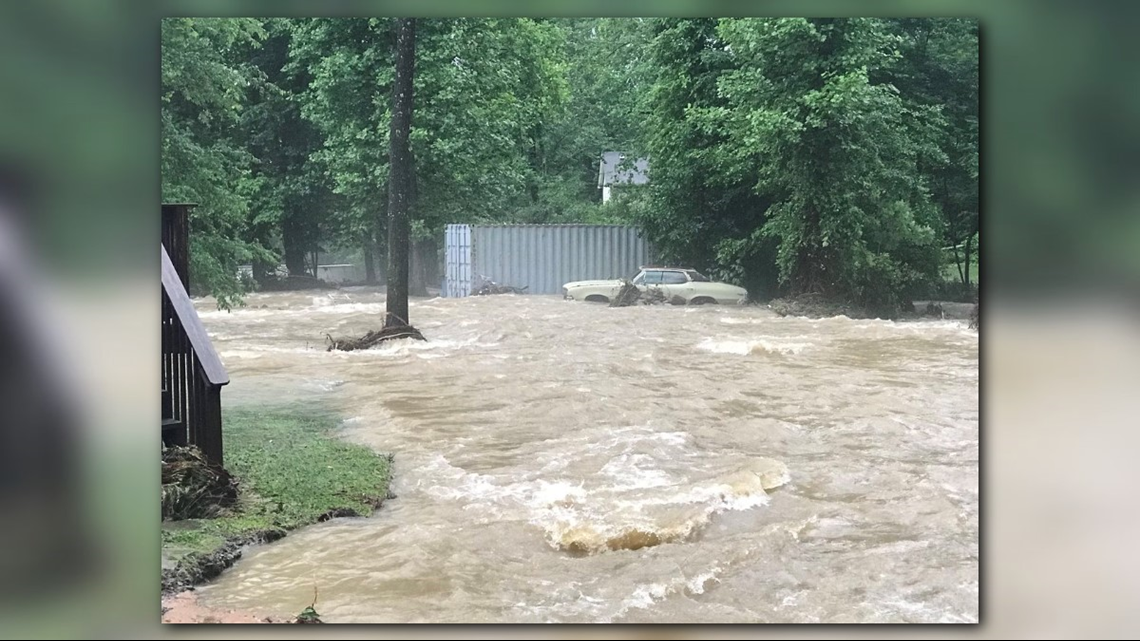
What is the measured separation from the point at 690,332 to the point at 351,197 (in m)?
1.30

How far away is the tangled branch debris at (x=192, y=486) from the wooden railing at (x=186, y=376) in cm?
4

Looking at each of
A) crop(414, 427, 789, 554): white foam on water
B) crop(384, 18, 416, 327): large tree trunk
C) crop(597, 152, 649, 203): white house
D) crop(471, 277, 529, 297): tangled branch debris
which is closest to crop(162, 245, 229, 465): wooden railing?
crop(384, 18, 416, 327): large tree trunk

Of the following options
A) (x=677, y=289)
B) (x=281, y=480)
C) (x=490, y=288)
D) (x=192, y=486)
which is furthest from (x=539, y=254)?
(x=192, y=486)

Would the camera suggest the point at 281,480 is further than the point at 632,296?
No

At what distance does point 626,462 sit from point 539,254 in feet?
2.58

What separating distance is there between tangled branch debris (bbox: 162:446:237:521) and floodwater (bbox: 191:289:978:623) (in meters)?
0.23

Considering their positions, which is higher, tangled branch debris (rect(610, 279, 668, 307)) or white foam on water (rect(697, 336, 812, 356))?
tangled branch debris (rect(610, 279, 668, 307))

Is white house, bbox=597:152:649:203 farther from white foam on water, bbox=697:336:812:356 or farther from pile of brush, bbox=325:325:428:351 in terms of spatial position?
pile of brush, bbox=325:325:428:351

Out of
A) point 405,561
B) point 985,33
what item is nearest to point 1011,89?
point 985,33

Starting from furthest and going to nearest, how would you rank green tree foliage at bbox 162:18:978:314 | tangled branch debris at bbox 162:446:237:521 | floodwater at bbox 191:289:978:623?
green tree foliage at bbox 162:18:978:314 < tangled branch debris at bbox 162:446:237:521 < floodwater at bbox 191:289:978:623

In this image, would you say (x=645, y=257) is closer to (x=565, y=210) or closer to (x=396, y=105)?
(x=565, y=210)

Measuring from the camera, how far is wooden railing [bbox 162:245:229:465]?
3520mm

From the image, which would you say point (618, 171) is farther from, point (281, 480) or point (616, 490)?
point (281, 480)

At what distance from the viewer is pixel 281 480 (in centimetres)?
355
